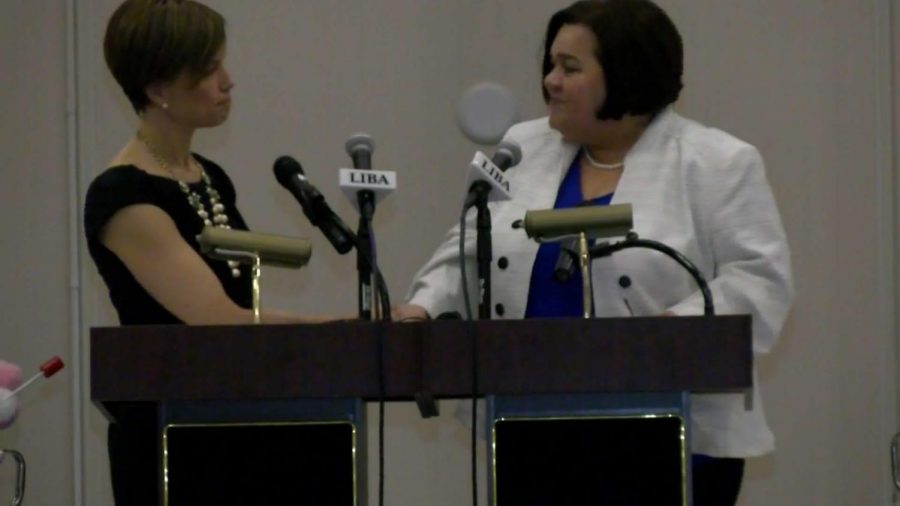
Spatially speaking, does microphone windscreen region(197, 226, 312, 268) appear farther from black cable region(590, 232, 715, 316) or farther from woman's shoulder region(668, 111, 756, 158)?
woman's shoulder region(668, 111, 756, 158)

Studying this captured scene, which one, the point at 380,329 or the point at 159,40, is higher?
the point at 159,40

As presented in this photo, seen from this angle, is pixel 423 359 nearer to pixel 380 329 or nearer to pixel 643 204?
pixel 380 329

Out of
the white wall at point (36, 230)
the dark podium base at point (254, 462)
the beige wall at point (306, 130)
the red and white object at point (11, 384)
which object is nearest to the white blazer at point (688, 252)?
the dark podium base at point (254, 462)

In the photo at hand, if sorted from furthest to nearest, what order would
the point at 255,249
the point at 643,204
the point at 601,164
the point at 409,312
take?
the point at 601,164 < the point at 643,204 < the point at 409,312 < the point at 255,249

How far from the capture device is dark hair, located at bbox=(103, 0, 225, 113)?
2.66 meters

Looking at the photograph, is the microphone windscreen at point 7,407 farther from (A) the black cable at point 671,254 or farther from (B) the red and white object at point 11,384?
(A) the black cable at point 671,254

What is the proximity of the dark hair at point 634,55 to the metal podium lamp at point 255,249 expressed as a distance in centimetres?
74

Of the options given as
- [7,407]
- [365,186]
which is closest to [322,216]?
[365,186]

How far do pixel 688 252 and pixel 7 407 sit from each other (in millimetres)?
1555

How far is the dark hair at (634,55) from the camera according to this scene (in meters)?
2.83

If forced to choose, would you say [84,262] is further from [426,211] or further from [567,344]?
[567,344]

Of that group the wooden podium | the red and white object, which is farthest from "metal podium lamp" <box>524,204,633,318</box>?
the red and white object

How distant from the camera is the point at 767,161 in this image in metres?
4.41

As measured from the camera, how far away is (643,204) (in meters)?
2.78
